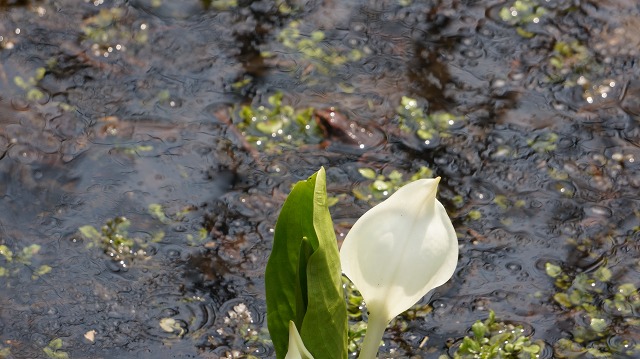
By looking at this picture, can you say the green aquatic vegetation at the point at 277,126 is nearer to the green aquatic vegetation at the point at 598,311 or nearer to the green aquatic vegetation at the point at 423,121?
the green aquatic vegetation at the point at 423,121

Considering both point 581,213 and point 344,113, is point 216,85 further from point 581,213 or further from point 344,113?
point 581,213

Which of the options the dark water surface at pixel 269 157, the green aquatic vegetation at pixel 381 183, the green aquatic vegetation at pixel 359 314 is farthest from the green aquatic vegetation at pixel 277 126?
the green aquatic vegetation at pixel 359 314

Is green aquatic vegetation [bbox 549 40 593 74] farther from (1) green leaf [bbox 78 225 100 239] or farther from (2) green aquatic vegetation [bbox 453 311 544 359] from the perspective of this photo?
(1) green leaf [bbox 78 225 100 239]

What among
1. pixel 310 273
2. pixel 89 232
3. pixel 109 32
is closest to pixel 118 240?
pixel 89 232

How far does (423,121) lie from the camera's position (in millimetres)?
2910

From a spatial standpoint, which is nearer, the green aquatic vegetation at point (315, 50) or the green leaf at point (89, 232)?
the green leaf at point (89, 232)

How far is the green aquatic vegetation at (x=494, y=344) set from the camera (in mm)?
2225

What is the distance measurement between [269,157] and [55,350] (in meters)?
0.87

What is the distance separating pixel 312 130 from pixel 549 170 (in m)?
0.73

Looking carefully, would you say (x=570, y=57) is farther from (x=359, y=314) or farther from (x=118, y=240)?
(x=118, y=240)

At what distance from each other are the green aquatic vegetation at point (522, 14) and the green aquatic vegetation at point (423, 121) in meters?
0.56

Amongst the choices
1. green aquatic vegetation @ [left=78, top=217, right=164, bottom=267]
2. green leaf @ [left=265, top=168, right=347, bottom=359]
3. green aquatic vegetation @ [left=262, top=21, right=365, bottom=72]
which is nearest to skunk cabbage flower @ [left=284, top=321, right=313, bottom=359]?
green leaf @ [left=265, top=168, right=347, bottom=359]

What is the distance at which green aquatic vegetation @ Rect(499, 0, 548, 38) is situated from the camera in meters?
3.30

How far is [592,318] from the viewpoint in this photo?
2.38 m
